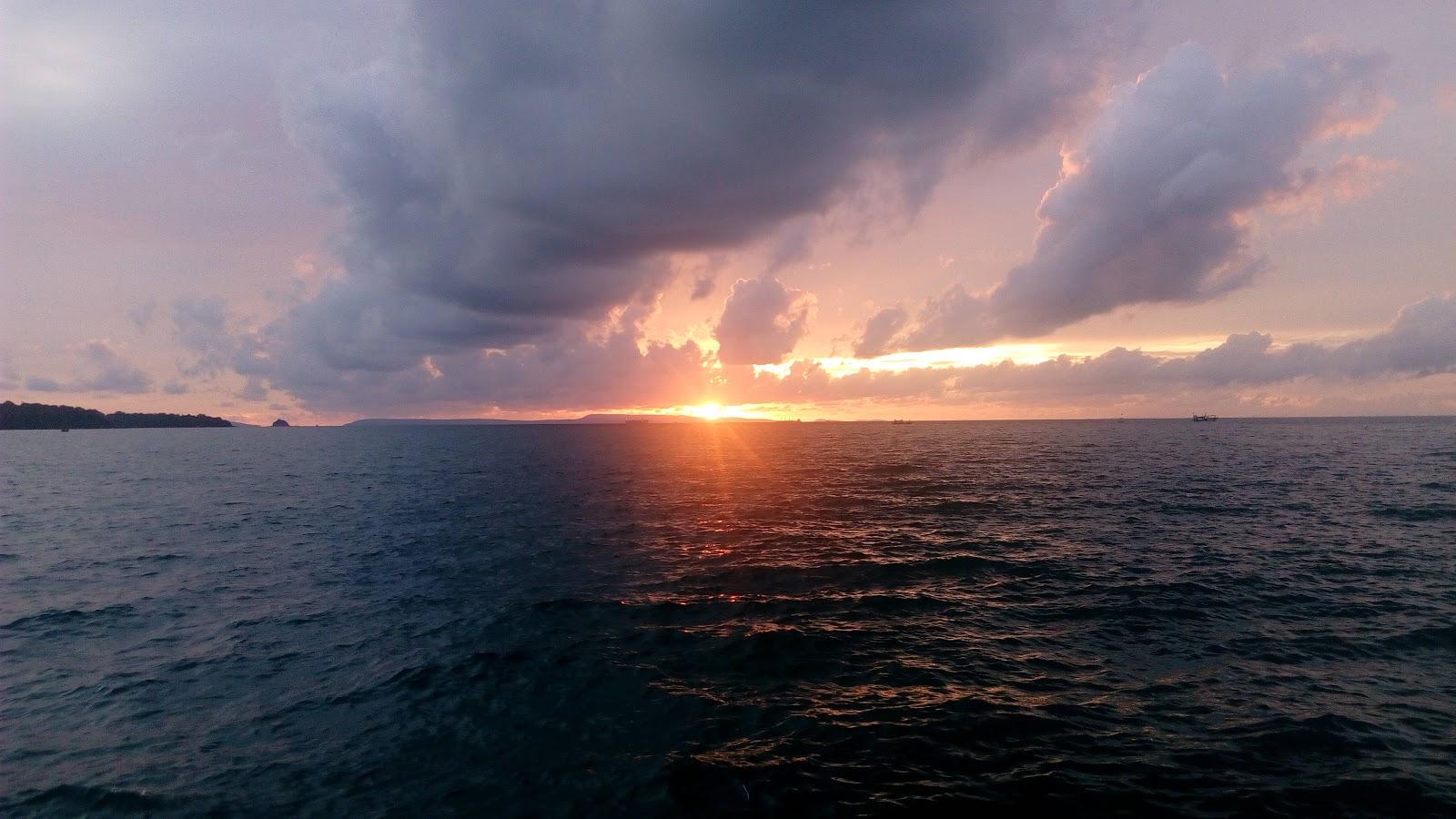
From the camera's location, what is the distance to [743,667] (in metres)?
21.4

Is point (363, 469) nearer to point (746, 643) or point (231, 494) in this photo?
point (231, 494)

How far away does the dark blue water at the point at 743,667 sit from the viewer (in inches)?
581

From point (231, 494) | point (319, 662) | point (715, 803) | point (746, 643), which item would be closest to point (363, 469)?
point (231, 494)

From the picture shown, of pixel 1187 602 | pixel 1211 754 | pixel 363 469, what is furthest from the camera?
pixel 363 469

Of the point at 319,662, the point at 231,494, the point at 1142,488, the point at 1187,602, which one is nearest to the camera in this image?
the point at 319,662

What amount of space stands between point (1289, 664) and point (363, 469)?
4916 inches

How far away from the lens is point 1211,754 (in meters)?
15.5

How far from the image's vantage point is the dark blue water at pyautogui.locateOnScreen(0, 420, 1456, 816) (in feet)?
48.4

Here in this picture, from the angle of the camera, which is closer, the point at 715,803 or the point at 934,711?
the point at 715,803

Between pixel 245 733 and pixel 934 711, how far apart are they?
2099 centimetres

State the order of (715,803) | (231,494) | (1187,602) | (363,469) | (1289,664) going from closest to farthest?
(715,803) → (1289,664) → (1187,602) → (231,494) → (363,469)

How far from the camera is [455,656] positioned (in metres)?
23.0

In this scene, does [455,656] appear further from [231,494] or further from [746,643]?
[231,494]

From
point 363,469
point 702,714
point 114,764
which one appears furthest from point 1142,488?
point 363,469
